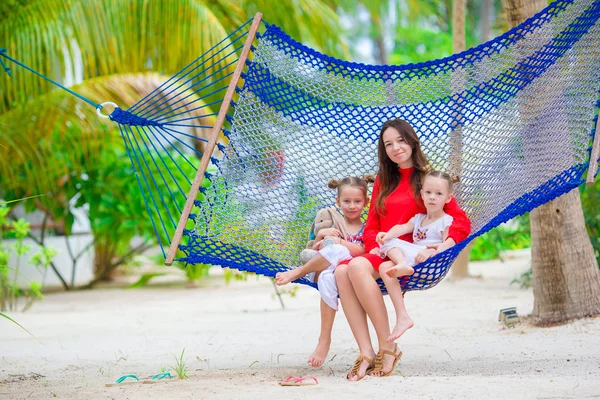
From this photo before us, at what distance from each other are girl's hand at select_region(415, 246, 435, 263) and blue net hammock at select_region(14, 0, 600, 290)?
0.26 m

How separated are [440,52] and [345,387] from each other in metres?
12.1

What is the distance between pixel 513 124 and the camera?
2.69 meters

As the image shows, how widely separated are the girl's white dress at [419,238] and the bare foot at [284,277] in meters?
0.30

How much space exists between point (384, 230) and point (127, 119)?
3.11 ft

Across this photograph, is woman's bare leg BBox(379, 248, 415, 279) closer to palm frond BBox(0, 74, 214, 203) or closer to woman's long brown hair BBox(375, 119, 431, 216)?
woman's long brown hair BBox(375, 119, 431, 216)

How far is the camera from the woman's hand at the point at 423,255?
2.27 meters

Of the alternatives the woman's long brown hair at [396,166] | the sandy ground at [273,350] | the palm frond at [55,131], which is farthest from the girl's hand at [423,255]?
the palm frond at [55,131]

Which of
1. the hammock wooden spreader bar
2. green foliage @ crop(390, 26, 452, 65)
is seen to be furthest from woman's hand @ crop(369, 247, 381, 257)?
green foliage @ crop(390, 26, 452, 65)

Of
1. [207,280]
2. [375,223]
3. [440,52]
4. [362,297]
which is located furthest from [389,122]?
[440,52]

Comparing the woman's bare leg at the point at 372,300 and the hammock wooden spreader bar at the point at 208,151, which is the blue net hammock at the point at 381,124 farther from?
the woman's bare leg at the point at 372,300

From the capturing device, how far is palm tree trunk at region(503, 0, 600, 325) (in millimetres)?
3033

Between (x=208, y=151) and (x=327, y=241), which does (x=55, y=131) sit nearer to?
(x=208, y=151)

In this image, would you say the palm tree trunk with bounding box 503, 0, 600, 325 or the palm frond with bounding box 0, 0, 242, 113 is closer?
the palm tree trunk with bounding box 503, 0, 600, 325

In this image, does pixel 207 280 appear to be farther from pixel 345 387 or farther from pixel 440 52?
pixel 440 52
